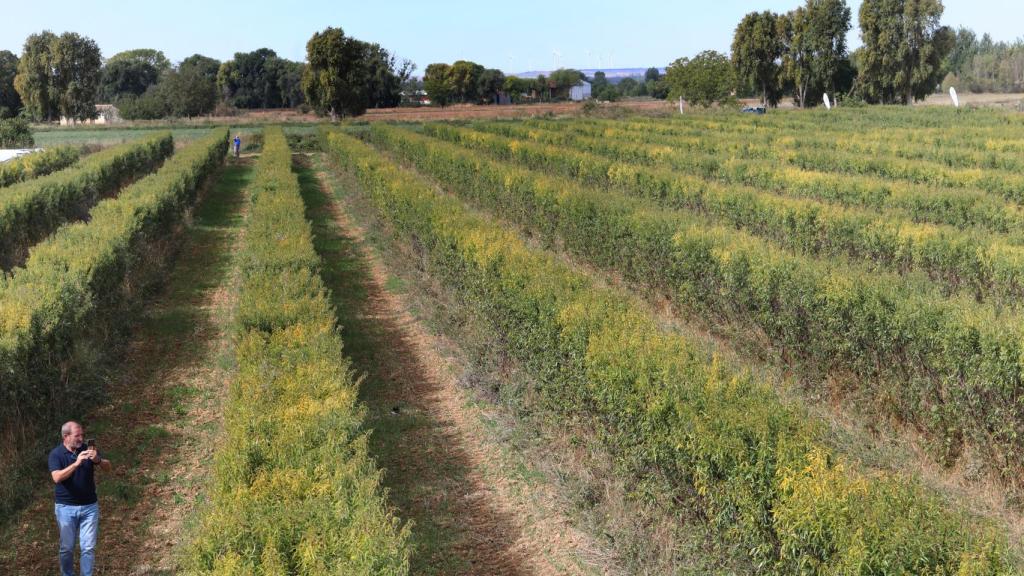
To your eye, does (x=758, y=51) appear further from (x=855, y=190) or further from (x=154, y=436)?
(x=154, y=436)

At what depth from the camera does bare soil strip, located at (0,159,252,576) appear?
672 centimetres

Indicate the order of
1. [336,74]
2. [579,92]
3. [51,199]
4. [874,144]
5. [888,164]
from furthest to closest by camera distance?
1. [579,92]
2. [336,74]
3. [874,144]
4. [888,164]
5. [51,199]

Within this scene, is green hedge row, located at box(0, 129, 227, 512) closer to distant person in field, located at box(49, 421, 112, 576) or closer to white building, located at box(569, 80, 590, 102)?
distant person in field, located at box(49, 421, 112, 576)

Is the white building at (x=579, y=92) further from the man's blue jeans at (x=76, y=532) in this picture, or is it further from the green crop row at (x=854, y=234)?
the man's blue jeans at (x=76, y=532)

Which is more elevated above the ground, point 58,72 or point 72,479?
point 58,72

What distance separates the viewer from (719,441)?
5527 mm

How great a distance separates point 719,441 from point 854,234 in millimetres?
9160

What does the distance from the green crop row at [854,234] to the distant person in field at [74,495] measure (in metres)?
10.6

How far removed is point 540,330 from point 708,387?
263 cm

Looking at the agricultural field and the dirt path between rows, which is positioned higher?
the agricultural field

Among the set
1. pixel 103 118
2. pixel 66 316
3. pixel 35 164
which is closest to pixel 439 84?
pixel 103 118

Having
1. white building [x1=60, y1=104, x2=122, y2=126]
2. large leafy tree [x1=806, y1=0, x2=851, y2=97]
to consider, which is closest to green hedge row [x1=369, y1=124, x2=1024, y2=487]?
large leafy tree [x1=806, y1=0, x2=851, y2=97]

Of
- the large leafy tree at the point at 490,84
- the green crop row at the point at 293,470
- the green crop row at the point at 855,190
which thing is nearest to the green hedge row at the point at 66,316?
the green crop row at the point at 293,470

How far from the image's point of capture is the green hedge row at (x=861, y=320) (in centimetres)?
726
